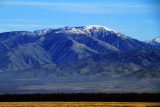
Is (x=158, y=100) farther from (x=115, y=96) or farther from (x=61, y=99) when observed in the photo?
(x=61, y=99)

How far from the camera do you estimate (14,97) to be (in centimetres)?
8950

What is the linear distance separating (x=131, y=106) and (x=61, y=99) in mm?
24064

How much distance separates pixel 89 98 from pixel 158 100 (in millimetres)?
13318

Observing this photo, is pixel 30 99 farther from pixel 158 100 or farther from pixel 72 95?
pixel 158 100

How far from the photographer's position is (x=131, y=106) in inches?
2640

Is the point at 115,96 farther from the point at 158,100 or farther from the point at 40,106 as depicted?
the point at 40,106

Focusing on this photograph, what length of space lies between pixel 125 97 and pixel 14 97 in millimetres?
22062

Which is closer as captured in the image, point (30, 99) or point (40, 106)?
point (40, 106)

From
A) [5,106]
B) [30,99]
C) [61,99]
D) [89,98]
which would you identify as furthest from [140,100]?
[5,106]

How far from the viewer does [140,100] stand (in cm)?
8569

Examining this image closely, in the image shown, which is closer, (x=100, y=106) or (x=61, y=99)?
(x=100, y=106)

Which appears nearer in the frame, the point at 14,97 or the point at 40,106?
the point at 40,106

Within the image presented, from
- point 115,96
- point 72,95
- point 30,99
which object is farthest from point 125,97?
point 30,99

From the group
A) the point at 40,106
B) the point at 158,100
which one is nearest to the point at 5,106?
the point at 40,106
